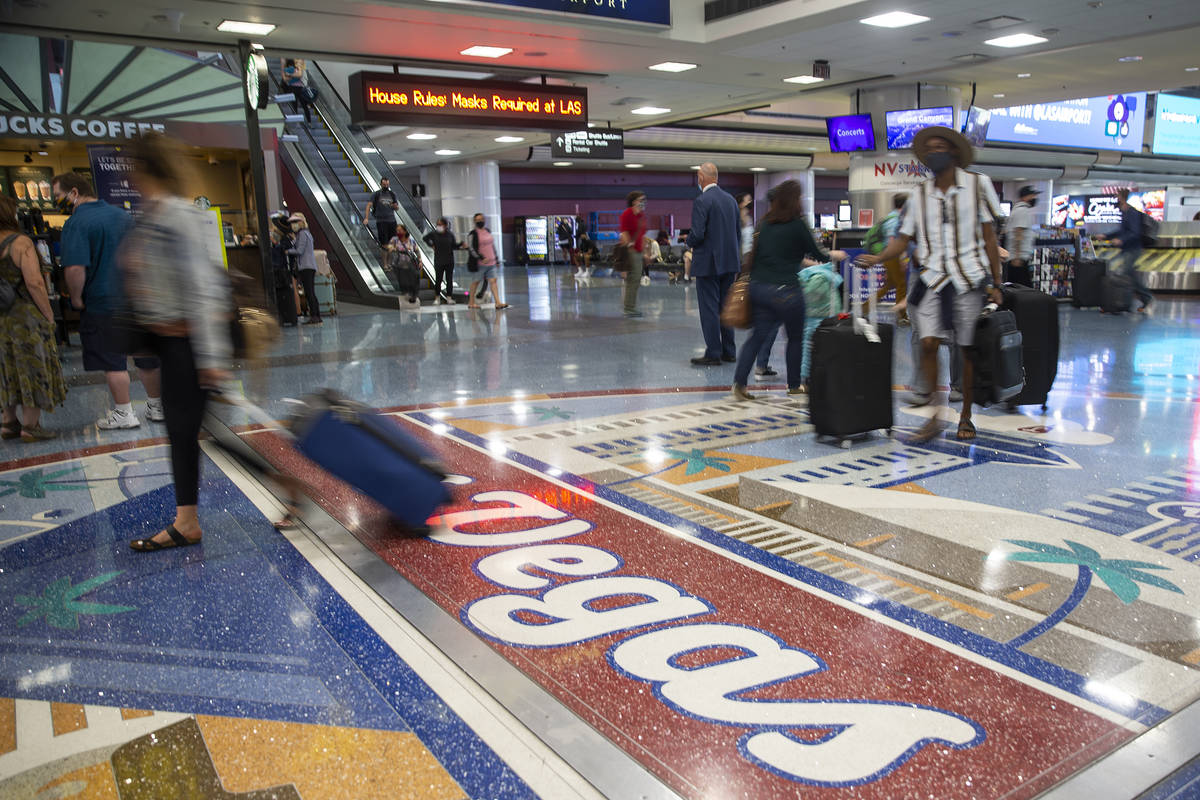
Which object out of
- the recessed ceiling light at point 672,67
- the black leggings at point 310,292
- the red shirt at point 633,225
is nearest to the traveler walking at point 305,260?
the black leggings at point 310,292

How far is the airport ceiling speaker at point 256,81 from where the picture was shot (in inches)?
396

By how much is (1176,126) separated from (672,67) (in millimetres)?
24385

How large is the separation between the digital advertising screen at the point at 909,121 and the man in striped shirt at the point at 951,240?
35.1 ft

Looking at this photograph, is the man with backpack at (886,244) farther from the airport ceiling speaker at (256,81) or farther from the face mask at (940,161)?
the airport ceiling speaker at (256,81)

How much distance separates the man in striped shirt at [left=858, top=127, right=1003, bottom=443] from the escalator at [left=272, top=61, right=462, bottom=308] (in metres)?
11.6

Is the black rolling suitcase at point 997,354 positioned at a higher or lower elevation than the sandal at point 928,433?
higher

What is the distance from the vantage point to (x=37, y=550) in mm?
3391

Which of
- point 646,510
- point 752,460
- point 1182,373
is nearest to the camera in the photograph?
point 646,510

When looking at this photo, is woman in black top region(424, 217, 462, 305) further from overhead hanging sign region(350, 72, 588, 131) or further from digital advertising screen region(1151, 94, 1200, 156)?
digital advertising screen region(1151, 94, 1200, 156)

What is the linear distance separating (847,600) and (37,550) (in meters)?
3.06

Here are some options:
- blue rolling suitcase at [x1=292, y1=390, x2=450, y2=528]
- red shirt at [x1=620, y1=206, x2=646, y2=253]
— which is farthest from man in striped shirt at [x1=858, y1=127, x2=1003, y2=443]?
red shirt at [x1=620, y1=206, x2=646, y2=253]

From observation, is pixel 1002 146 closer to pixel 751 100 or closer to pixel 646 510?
pixel 751 100

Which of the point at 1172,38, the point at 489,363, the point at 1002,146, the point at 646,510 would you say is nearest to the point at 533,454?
the point at 646,510

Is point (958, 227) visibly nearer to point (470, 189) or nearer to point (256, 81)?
point (256, 81)
